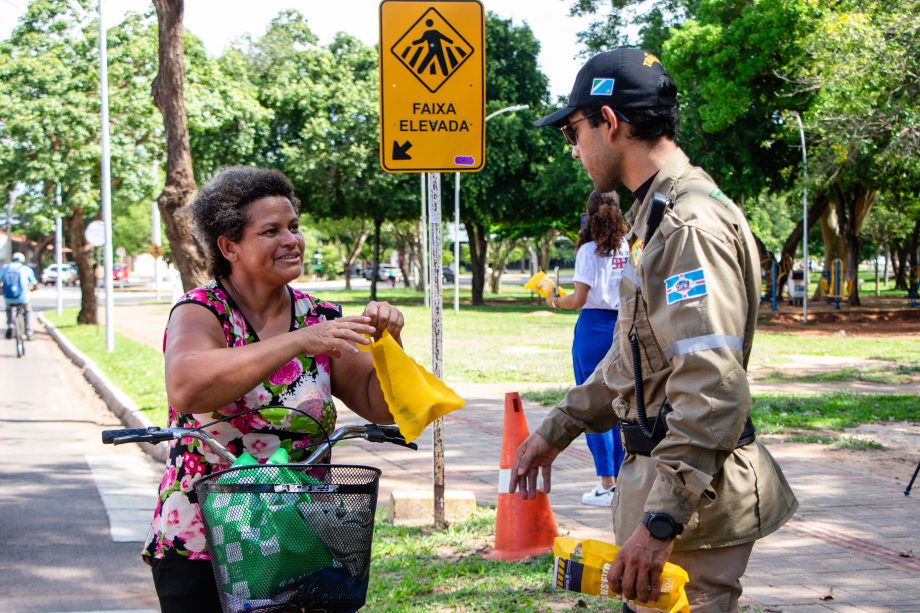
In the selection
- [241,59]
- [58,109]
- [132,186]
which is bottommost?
[132,186]

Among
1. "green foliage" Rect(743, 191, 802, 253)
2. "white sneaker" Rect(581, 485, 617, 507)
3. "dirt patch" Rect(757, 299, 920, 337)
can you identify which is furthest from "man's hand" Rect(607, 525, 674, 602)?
"green foliage" Rect(743, 191, 802, 253)

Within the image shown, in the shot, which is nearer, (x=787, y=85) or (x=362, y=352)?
(x=362, y=352)

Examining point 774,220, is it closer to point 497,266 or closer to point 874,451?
point 497,266

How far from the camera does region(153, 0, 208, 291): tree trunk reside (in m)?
12.0

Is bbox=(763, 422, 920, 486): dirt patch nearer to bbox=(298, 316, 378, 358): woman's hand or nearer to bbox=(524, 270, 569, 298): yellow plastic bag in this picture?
bbox=(524, 270, 569, 298): yellow plastic bag

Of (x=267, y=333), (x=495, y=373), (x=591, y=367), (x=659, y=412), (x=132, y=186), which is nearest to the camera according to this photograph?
(x=659, y=412)

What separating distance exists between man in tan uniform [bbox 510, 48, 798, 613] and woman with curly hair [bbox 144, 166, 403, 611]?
2.28 feet

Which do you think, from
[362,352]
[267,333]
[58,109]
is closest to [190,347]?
[267,333]

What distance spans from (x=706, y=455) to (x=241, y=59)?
135 feet

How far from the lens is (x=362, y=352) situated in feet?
10.4

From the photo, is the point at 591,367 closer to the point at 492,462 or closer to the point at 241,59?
the point at 492,462

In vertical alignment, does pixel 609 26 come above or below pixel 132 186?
above

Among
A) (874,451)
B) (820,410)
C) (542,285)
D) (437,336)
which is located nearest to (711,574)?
(437,336)

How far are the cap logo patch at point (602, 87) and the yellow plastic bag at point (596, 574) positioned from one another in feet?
3.69
